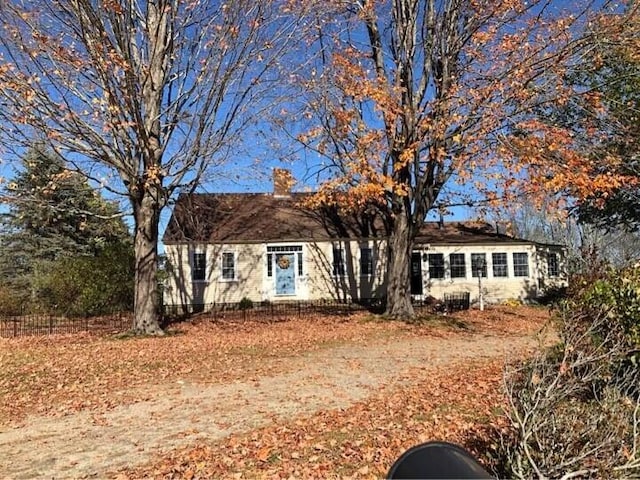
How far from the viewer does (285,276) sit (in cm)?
2442

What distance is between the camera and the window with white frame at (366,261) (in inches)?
976

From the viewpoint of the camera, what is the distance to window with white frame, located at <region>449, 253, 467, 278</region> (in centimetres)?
2503

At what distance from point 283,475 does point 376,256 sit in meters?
20.5

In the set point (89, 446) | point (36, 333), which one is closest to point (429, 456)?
point (89, 446)

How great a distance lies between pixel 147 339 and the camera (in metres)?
14.0

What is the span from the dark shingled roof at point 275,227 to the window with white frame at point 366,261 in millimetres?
783

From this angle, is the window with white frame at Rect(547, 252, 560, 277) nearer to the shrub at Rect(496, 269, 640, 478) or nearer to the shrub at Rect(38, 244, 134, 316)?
the shrub at Rect(38, 244, 134, 316)

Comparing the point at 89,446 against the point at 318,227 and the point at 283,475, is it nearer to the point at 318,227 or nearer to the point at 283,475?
the point at 283,475

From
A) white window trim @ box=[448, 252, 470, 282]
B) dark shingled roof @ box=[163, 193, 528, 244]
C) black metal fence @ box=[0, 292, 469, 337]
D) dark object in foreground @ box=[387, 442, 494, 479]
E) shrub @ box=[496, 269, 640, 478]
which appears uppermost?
dark shingled roof @ box=[163, 193, 528, 244]

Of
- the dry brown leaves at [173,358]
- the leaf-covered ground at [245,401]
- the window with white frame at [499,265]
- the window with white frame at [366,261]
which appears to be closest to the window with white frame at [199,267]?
the dry brown leaves at [173,358]

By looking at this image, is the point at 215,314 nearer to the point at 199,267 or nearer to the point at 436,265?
the point at 199,267

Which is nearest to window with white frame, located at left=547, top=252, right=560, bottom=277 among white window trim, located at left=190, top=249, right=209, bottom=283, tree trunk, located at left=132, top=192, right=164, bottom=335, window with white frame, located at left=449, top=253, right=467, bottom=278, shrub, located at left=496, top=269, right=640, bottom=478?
window with white frame, located at left=449, top=253, right=467, bottom=278

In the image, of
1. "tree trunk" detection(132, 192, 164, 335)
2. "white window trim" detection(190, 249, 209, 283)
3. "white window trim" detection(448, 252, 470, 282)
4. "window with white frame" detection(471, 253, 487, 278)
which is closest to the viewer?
"tree trunk" detection(132, 192, 164, 335)

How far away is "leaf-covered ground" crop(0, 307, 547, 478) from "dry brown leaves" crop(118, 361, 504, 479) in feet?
0.06
